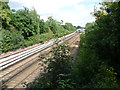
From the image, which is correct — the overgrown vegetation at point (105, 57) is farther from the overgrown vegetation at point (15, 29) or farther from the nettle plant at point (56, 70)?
the overgrown vegetation at point (15, 29)

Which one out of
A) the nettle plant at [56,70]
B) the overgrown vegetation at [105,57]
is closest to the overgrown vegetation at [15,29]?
the nettle plant at [56,70]

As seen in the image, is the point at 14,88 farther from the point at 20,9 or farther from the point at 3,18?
the point at 20,9

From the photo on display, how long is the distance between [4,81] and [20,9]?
2219cm

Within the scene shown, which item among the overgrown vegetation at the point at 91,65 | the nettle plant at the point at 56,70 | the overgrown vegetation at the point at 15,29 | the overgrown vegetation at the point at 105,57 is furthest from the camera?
the overgrown vegetation at the point at 15,29

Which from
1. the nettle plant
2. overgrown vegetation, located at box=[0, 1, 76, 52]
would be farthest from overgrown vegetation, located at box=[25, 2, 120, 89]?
overgrown vegetation, located at box=[0, 1, 76, 52]

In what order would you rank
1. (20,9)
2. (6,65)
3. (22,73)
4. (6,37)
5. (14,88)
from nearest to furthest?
(14,88) < (22,73) < (6,65) < (6,37) < (20,9)

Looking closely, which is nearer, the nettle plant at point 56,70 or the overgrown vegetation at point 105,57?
the overgrown vegetation at point 105,57

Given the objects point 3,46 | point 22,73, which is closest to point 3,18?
point 3,46

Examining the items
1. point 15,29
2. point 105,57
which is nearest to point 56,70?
point 105,57

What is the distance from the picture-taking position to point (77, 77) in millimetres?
5105

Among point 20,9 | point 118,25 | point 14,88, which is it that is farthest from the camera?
point 20,9

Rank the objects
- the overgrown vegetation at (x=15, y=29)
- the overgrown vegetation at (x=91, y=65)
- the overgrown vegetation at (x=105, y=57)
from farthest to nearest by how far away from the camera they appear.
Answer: the overgrown vegetation at (x=15, y=29)
the overgrown vegetation at (x=91, y=65)
the overgrown vegetation at (x=105, y=57)

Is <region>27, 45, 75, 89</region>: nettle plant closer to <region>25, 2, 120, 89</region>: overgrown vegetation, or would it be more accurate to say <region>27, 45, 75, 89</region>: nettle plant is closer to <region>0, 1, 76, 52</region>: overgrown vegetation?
<region>25, 2, 120, 89</region>: overgrown vegetation

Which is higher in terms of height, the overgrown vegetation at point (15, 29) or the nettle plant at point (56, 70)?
the overgrown vegetation at point (15, 29)
